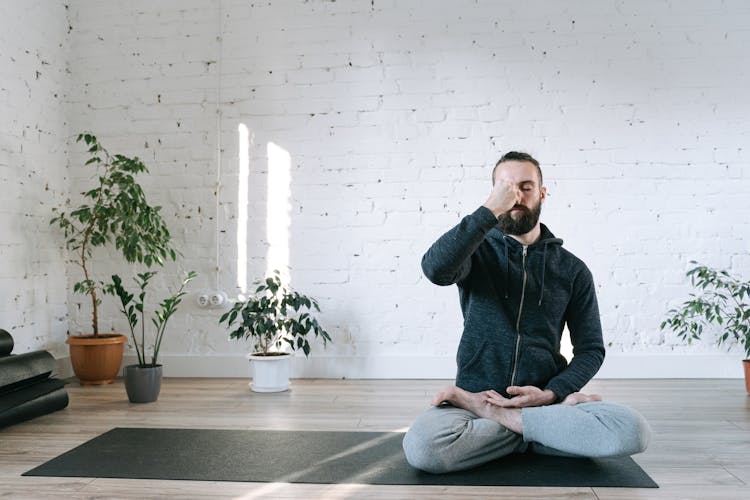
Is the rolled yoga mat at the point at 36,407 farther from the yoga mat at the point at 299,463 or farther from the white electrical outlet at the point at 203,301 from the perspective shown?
the white electrical outlet at the point at 203,301

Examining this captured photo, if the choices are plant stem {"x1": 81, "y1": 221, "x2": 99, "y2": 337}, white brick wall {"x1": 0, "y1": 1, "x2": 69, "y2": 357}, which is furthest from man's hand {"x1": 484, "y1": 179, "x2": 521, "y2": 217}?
white brick wall {"x1": 0, "y1": 1, "x2": 69, "y2": 357}

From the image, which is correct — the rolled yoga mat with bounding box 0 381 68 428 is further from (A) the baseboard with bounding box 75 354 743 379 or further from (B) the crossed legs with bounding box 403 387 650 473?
(B) the crossed legs with bounding box 403 387 650 473

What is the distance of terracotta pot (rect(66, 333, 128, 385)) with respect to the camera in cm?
366

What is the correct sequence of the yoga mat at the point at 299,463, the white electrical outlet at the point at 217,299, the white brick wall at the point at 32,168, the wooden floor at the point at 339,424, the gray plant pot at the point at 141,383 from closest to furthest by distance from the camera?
1. the wooden floor at the point at 339,424
2. the yoga mat at the point at 299,463
3. the gray plant pot at the point at 141,383
4. the white brick wall at the point at 32,168
5. the white electrical outlet at the point at 217,299

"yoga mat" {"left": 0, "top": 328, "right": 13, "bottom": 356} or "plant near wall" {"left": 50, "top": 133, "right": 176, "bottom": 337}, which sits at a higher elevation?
"plant near wall" {"left": 50, "top": 133, "right": 176, "bottom": 337}

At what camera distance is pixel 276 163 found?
3996 mm

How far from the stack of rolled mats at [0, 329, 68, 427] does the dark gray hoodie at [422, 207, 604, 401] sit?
5.91ft

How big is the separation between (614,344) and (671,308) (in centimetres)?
38

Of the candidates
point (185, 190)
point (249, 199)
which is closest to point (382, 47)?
point (249, 199)

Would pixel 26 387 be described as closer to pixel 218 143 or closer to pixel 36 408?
pixel 36 408

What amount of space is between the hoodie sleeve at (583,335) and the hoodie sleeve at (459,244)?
523 mm

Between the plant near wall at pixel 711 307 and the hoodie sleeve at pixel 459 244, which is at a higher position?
the hoodie sleeve at pixel 459 244

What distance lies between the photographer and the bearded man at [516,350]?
201 centimetres

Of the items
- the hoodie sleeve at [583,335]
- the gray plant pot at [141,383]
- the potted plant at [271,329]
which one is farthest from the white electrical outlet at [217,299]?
the hoodie sleeve at [583,335]
